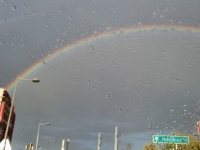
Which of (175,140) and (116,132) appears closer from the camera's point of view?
(175,140)

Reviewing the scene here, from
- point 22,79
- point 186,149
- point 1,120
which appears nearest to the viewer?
point 22,79

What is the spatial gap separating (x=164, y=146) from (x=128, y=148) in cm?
1661

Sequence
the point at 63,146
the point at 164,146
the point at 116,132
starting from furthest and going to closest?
the point at 164,146 → the point at 116,132 → the point at 63,146

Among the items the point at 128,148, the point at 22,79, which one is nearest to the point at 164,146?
the point at 128,148

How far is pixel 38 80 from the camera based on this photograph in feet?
67.2

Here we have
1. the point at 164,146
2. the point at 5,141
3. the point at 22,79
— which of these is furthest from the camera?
the point at 164,146

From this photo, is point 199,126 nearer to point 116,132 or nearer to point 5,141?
point 5,141

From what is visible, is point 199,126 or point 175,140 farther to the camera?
point 175,140

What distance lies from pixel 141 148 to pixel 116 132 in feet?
112

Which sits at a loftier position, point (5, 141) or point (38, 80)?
point (38, 80)

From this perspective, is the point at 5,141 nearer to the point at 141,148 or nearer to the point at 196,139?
the point at 196,139

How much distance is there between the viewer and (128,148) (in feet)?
221

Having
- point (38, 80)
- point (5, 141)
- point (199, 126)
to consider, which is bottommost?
point (5, 141)

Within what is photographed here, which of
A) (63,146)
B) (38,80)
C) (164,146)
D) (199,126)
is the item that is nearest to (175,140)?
(199,126)
